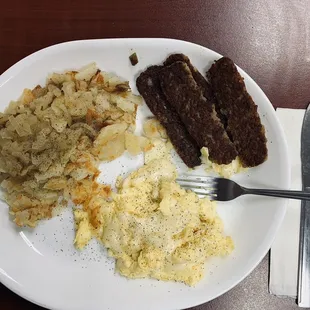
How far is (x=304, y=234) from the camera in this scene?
1994 millimetres

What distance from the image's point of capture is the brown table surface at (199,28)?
82.6 inches

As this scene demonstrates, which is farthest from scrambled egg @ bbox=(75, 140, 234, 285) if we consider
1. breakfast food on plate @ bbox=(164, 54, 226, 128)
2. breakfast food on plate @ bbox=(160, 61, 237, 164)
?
breakfast food on plate @ bbox=(164, 54, 226, 128)

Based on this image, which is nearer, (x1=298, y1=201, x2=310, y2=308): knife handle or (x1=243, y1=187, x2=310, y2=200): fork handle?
(x1=243, y1=187, x2=310, y2=200): fork handle

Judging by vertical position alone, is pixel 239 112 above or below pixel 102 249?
above

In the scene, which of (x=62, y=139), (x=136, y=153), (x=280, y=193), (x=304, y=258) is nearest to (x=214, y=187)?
(x=280, y=193)

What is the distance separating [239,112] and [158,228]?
637 mm

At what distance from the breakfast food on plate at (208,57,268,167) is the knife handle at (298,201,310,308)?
1.13ft

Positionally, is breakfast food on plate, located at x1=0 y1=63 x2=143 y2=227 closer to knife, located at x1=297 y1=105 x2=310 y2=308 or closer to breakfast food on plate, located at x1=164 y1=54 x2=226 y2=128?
breakfast food on plate, located at x1=164 y1=54 x2=226 y2=128

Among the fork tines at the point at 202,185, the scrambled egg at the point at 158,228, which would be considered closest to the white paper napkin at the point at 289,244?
the scrambled egg at the point at 158,228

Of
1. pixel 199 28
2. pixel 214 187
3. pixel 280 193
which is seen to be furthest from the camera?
pixel 199 28

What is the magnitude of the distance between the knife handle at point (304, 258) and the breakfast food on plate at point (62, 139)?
82 centimetres

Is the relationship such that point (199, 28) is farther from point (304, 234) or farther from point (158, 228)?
point (304, 234)

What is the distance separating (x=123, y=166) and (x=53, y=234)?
18.2 inches

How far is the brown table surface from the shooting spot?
6.88 ft
